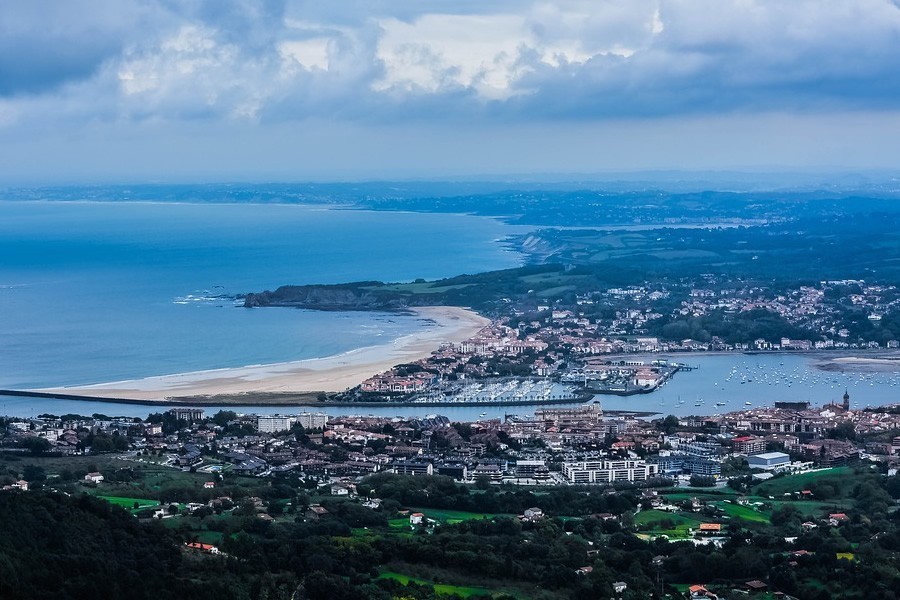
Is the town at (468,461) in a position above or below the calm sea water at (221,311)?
below

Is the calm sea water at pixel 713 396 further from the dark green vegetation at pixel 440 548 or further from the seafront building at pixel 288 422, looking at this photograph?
the dark green vegetation at pixel 440 548

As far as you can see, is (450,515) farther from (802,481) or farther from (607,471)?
(802,481)

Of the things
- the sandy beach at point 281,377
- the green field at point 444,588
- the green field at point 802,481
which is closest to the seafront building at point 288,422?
the sandy beach at point 281,377

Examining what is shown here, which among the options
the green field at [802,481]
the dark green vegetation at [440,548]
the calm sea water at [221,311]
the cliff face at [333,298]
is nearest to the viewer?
the dark green vegetation at [440,548]

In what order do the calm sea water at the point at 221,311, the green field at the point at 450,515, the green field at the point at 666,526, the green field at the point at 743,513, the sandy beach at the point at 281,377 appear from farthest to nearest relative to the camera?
the calm sea water at the point at 221,311 < the sandy beach at the point at 281,377 < the green field at the point at 743,513 < the green field at the point at 450,515 < the green field at the point at 666,526

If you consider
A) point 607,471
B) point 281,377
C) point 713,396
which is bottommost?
point 607,471

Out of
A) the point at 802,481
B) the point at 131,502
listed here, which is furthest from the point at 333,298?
the point at 131,502

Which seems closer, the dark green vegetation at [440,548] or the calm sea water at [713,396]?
the dark green vegetation at [440,548]

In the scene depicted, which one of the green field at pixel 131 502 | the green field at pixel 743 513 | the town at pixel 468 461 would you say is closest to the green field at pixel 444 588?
the town at pixel 468 461

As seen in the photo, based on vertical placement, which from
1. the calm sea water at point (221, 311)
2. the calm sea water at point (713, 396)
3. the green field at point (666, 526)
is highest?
the calm sea water at point (221, 311)
